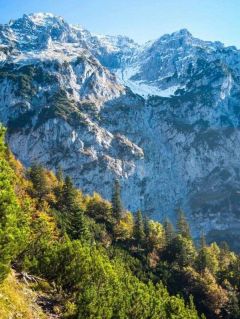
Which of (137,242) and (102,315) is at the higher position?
(137,242)

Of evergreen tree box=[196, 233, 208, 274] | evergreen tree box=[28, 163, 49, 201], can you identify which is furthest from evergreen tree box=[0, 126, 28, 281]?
evergreen tree box=[196, 233, 208, 274]

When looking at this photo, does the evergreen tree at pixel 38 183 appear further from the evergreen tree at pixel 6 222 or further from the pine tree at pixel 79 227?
the evergreen tree at pixel 6 222

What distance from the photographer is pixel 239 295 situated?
89000 mm

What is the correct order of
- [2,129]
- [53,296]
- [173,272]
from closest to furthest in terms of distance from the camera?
1. [2,129]
2. [53,296]
3. [173,272]

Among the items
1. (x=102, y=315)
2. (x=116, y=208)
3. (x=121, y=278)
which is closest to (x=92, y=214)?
(x=116, y=208)

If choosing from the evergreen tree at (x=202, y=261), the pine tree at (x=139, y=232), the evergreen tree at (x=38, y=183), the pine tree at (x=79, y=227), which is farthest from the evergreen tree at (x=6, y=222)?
the pine tree at (x=139, y=232)

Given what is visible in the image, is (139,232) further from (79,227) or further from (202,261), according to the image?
(79,227)

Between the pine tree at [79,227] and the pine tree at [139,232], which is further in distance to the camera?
the pine tree at [139,232]

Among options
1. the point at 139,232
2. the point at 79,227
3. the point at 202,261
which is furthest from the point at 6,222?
the point at 139,232

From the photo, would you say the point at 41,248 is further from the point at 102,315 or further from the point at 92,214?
the point at 92,214

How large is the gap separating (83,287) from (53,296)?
3312 mm

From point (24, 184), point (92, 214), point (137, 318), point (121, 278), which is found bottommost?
point (137, 318)

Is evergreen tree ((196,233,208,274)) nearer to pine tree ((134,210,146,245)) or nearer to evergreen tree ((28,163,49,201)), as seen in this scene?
pine tree ((134,210,146,245))

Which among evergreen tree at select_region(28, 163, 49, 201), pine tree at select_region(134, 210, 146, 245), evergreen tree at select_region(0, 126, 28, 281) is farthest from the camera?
pine tree at select_region(134, 210, 146, 245)
